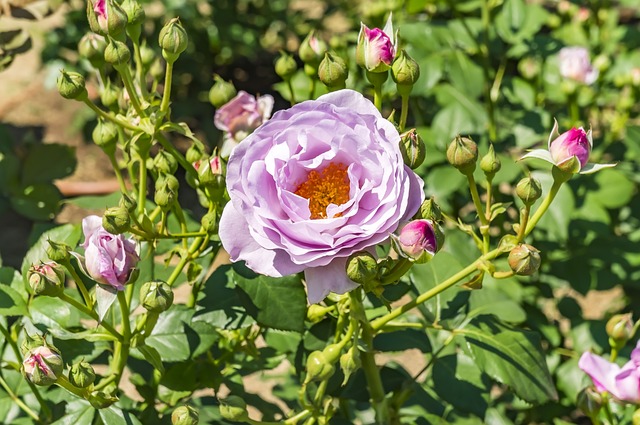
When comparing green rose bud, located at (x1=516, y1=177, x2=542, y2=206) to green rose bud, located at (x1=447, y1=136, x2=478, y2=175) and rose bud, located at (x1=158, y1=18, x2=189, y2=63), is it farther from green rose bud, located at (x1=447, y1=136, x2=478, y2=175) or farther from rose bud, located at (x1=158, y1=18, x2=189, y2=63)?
rose bud, located at (x1=158, y1=18, x2=189, y2=63)

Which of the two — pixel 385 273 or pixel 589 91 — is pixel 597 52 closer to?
pixel 589 91

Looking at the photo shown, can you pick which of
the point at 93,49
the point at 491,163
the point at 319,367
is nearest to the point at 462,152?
the point at 491,163

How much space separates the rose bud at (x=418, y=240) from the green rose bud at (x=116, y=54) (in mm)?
381

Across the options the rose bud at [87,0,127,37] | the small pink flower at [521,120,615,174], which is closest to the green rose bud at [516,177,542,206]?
the small pink flower at [521,120,615,174]

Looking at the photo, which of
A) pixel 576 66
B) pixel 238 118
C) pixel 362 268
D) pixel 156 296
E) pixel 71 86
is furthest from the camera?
pixel 576 66

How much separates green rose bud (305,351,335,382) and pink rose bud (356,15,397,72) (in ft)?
1.01

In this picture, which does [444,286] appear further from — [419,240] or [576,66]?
[576,66]

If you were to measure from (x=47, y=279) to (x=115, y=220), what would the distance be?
0.29 ft

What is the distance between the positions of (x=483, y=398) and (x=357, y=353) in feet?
0.99

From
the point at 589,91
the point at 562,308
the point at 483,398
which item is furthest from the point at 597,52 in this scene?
the point at 483,398

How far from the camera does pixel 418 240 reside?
797 millimetres

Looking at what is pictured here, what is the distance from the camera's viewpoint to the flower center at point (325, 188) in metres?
0.86

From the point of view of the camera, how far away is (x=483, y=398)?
1.14m

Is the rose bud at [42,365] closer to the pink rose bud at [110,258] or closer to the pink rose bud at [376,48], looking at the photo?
the pink rose bud at [110,258]
